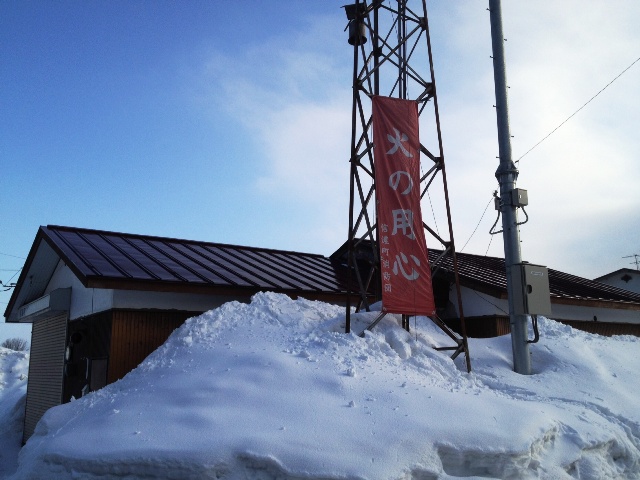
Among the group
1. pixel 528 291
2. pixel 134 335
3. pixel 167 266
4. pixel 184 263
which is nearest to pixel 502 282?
pixel 528 291

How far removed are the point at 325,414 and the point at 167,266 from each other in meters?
6.44

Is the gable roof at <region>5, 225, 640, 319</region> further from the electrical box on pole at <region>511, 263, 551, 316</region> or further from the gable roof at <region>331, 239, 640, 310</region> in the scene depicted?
the electrical box on pole at <region>511, 263, 551, 316</region>

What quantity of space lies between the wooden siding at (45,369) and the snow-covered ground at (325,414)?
5.53 m

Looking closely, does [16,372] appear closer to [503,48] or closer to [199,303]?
[199,303]

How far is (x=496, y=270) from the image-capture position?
16.0m

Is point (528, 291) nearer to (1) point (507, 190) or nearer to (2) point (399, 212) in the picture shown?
(1) point (507, 190)

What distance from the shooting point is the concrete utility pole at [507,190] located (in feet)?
30.8

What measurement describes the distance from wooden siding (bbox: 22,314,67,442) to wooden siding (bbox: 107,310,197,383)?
340 cm

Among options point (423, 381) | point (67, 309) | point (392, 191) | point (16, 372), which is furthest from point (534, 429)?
point (16, 372)

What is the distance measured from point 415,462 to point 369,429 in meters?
0.57

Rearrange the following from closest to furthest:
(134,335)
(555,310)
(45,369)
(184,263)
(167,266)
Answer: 1. (134,335)
2. (167,266)
3. (184,263)
4. (45,369)
5. (555,310)

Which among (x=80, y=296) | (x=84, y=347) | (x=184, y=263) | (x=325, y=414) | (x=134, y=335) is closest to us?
(x=325, y=414)

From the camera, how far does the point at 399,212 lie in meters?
9.33

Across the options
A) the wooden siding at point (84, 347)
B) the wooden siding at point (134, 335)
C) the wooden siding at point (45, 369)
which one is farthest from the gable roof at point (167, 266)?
the wooden siding at point (45, 369)
